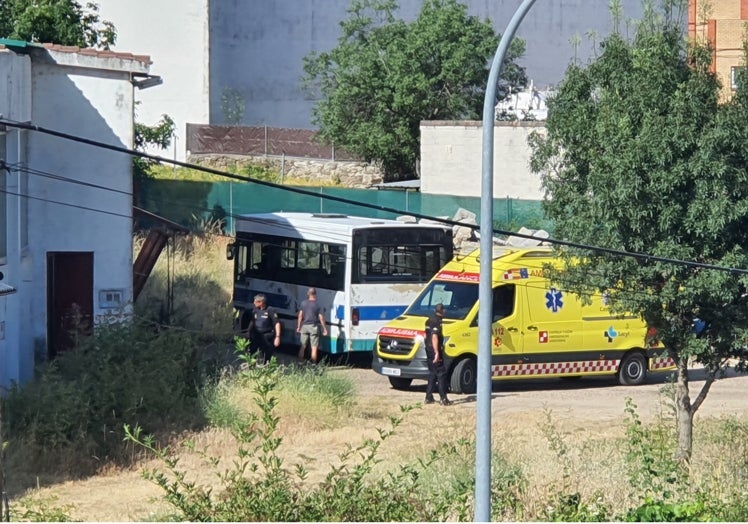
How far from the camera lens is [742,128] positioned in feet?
45.8

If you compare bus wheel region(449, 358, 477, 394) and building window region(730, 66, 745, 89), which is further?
bus wheel region(449, 358, 477, 394)

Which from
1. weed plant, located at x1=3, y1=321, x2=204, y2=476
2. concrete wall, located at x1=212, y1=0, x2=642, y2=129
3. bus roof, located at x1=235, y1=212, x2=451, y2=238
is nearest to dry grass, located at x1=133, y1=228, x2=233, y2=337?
bus roof, located at x1=235, y1=212, x2=451, y2=238

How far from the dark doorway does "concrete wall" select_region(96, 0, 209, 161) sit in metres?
28.0

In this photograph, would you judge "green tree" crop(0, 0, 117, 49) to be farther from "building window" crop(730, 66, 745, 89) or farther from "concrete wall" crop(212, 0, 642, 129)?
"concrete wall" crop(212, 0, 642, 129)

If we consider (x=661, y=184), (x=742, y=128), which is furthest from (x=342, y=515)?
(x=742, y=128)

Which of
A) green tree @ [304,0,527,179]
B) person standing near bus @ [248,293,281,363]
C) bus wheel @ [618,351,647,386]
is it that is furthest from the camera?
green tree @ [304,0,527,179]

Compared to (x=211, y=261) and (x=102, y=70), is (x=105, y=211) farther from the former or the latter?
(x=211, y=261)

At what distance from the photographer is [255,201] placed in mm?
38281

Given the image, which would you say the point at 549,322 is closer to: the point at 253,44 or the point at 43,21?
the point at 43,21

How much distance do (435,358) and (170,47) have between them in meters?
31.1

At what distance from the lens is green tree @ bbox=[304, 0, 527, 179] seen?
4191cm

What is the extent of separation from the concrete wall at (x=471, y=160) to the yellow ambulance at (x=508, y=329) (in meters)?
15.0

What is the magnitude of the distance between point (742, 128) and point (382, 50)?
1190 inches

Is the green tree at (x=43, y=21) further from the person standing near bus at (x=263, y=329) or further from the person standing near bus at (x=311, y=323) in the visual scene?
the person standing near bus at (x=311, y=323)
